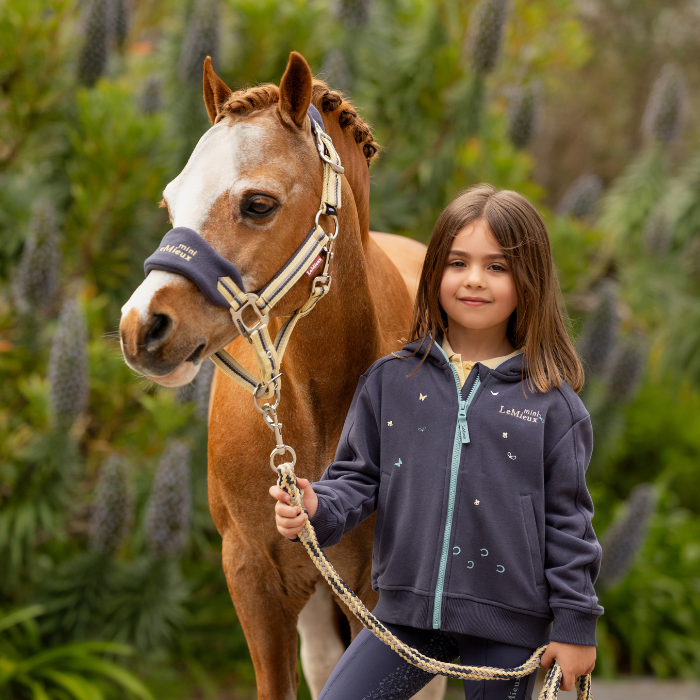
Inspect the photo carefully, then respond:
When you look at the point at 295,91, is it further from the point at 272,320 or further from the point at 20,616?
the point at 20,616

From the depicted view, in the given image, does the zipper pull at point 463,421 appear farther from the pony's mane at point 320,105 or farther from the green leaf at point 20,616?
the green leaf at point 20,616

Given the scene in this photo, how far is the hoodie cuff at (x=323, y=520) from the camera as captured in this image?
1.48 meters

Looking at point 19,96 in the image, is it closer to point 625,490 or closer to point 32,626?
point 32,626

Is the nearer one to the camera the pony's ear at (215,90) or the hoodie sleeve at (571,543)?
the hoodie sleeve at (571,543)

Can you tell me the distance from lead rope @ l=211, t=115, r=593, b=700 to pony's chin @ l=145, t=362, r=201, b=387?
0.12m

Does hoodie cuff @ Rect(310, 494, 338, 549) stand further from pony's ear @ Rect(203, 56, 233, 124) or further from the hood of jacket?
pony's ear @ Rect(203, 56, 233, 124)

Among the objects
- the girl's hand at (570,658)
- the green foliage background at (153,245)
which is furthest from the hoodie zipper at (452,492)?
the green foliage background at (153,245)

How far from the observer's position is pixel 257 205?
4.76ft

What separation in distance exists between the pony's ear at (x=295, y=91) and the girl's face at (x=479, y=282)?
1.45 ft

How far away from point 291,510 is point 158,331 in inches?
16.3

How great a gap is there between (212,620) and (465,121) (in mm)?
3662

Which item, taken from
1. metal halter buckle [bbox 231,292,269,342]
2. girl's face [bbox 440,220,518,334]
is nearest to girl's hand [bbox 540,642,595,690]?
girl's face [bbox 440,220,518,334]

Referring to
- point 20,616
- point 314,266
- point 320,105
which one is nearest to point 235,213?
point 314,266

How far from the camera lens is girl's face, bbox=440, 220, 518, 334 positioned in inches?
65.0
